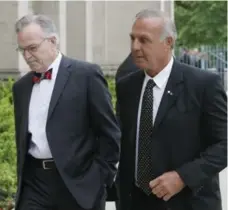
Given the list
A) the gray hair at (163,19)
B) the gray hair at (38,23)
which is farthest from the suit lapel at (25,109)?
the gray hair at (163,19)

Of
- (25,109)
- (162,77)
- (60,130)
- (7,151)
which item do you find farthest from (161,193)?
(7,151)

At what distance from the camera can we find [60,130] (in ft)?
15.2

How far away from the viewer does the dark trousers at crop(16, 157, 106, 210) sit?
468cm

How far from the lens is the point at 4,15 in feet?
41.4

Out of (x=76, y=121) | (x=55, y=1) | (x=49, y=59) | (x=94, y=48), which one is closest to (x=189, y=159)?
(x=76, y=121)

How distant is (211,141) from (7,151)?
161 inches

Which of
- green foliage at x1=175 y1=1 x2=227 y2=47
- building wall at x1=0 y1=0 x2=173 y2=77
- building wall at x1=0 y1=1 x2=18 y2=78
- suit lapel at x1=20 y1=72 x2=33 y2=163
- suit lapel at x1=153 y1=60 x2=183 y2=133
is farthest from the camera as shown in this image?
green foliage at x1=175 y1=1 x2=227 y2=47

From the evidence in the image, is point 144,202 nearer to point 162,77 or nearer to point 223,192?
point 162,77

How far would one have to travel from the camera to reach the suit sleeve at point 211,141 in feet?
13.9

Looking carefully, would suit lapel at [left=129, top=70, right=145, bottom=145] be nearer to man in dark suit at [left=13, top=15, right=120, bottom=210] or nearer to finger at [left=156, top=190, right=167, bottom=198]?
man in dark suit at [left=13, top=15, right=120, bottom=210]

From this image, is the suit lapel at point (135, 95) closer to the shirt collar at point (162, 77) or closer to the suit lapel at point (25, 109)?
the shirt collar at point (162, 77)

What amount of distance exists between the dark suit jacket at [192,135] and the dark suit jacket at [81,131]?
1.64ft

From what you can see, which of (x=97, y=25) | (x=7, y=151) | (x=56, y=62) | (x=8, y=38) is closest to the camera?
(x=56, y=62)

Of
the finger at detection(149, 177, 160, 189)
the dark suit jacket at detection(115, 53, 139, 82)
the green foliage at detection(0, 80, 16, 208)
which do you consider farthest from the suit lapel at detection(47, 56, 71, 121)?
the green foliage at detection(0, 80, 16, 208)
